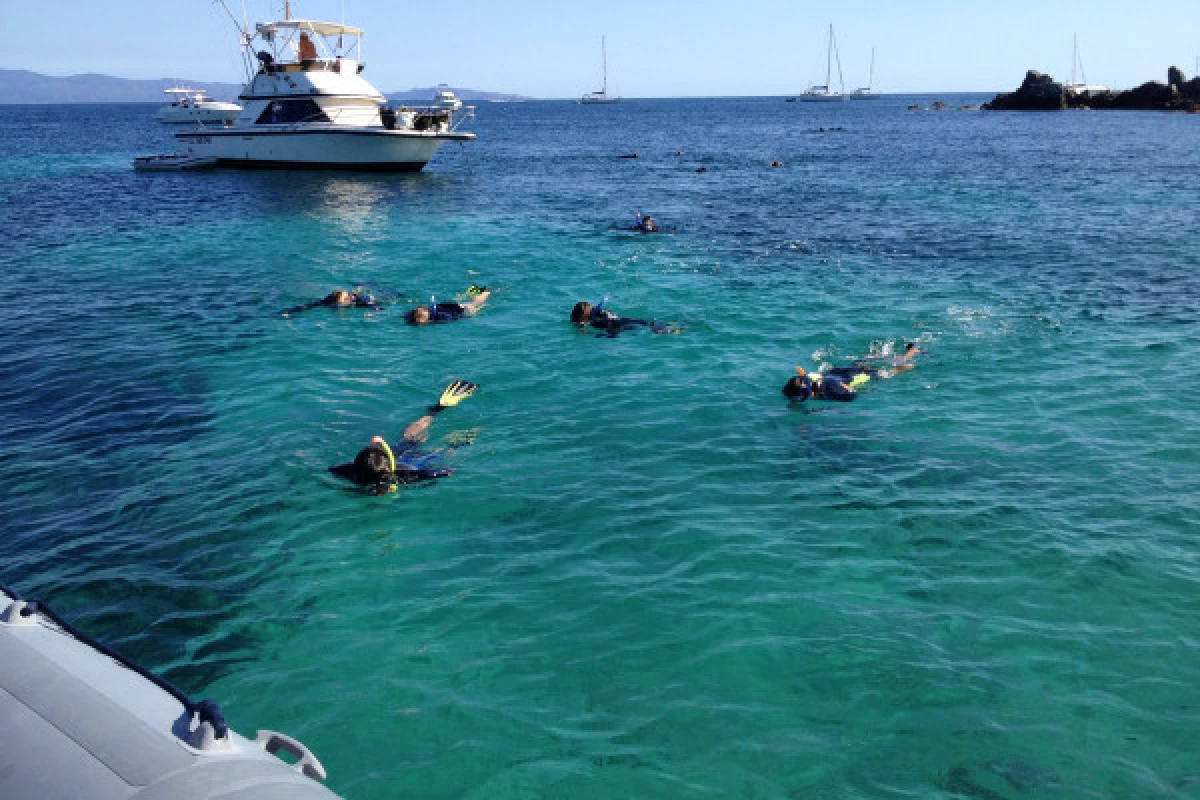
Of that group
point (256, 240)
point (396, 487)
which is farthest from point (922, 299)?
point (256, 240)

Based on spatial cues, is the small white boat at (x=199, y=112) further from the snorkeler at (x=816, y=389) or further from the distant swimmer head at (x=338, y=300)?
the snorkeler at (x=816, y=389)

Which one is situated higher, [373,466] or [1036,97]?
[1036,97]

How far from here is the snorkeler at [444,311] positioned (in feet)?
58.1

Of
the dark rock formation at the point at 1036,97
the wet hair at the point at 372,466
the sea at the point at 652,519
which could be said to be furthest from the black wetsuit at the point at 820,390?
the dark rock formation at the point at 1036,97

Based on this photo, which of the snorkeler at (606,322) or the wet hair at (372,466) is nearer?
the wet hair at (372,466)

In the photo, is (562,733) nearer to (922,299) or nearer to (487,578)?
(487,578)

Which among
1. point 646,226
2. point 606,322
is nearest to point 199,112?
point 646,226

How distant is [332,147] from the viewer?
41688 mm

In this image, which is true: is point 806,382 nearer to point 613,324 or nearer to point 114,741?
point 613,324

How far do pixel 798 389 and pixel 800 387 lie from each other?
1.7 inches

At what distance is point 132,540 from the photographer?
914 centimetres

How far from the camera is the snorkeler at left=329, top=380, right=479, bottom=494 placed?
33.2 ft

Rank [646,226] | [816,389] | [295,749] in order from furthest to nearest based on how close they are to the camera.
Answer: [646,226]
[816,389]
[295,749]

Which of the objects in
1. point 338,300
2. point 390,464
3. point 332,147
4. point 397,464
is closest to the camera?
point 390,464
